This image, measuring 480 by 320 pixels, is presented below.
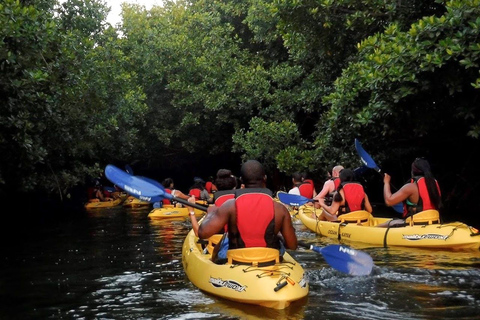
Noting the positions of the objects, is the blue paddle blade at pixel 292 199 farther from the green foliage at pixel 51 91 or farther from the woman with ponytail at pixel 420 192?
the green foliage at pixel 51 91

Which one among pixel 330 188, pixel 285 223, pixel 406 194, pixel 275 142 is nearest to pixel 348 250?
pixel 285 223

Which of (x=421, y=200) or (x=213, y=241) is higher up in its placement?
(x=421, y=200)

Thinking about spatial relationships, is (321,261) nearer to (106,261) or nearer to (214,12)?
(106,261)

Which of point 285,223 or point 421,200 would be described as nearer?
point 285,223

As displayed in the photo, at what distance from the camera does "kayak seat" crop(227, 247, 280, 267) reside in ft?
19.1

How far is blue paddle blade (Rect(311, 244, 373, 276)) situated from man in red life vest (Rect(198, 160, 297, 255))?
3.27 feet

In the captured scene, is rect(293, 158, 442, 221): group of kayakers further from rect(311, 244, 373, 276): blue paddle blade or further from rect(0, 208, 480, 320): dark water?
rect(311, 244, 373, 276): blue paddle blade

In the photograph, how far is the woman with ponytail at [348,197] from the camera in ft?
33.4

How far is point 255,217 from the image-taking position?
18.9 feet

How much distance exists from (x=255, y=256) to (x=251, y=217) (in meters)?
0.39

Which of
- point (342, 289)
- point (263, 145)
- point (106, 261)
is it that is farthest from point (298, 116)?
point (342, 289)

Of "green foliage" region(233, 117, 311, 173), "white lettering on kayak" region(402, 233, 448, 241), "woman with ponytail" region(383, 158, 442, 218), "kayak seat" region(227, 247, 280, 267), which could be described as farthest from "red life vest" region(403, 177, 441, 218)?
"green foliage" region(233, 117, 311, 173)

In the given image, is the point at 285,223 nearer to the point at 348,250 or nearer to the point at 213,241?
the point at 348,250

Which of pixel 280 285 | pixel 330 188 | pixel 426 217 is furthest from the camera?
pixel 330 188
